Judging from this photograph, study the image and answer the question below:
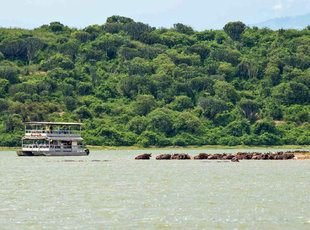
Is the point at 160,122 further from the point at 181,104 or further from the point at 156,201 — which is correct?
the point at 156,201

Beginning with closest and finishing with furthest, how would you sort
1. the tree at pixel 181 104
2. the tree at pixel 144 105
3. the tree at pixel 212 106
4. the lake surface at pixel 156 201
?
1. the lake surface at pixel 156 201
2. the tree at pixel 144 105
3. the tree at pixel 212 106
4. the tree at pixel 181 104

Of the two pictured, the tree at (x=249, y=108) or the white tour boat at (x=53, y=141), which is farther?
the tree at (x=249, y=108)

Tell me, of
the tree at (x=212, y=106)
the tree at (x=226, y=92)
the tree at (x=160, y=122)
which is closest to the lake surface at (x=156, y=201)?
the tree at (x=160, y=122)

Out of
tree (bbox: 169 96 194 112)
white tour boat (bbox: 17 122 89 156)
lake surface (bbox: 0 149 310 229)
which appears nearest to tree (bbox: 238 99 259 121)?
tree (bbox: 169 96 194 112)

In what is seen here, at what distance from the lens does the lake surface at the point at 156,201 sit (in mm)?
31156

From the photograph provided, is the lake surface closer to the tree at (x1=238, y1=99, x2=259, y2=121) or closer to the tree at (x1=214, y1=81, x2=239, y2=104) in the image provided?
the tree at (x1=238, y1=99, x2=259, y2=121)

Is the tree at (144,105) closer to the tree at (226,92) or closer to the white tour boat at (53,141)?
the tree at (226,92)

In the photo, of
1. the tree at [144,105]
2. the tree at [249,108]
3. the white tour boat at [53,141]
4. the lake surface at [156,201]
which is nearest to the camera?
the lake surface at [156,201]

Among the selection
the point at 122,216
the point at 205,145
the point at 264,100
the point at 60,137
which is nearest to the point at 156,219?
the point at 122,216

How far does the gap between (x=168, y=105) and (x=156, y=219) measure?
504 feet

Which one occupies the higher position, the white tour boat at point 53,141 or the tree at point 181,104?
the tree at point 181,104

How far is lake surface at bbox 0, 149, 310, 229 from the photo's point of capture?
31156mm

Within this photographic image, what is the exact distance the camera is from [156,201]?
39500 mm

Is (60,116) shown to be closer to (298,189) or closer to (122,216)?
(298,189)
